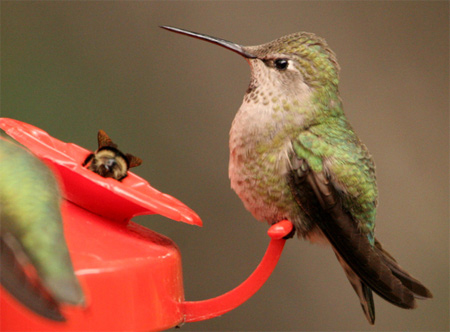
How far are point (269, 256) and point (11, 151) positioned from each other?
519mm

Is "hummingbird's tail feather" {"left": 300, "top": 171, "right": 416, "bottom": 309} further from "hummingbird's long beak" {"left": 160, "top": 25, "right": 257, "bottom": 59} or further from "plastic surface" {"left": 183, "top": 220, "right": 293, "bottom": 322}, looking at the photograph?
"hummingbird's long beak" {"left": 160, "top": 25, "right": 257, "bottom": 59}

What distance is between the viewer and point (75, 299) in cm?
66

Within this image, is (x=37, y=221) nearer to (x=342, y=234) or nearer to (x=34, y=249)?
(x=34, y=249)

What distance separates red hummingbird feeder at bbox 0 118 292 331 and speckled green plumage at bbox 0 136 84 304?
0.13 feet

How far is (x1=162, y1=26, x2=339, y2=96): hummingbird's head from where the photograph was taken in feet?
3.97

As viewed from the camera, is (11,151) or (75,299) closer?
(75,299)

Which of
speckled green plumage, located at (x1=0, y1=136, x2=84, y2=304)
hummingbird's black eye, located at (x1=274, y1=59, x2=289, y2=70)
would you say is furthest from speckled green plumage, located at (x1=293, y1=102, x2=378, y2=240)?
speckled green plumage, located at (x1=0, y1=136, x2=84, y2=304)

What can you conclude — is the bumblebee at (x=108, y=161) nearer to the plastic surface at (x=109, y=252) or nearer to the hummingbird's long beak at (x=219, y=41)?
the plastic surface at (x=109, y=252)

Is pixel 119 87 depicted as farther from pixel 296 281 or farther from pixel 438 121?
pixel 438 121

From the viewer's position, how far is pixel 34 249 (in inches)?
25.5

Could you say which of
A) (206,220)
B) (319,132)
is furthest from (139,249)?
(206,220)

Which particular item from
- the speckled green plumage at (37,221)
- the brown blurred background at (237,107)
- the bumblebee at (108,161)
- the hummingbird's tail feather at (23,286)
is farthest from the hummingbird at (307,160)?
the brown blurred background at (237,107)

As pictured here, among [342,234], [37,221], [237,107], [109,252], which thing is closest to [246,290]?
[342,234]

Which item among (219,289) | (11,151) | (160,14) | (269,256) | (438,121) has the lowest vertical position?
(219,289)
